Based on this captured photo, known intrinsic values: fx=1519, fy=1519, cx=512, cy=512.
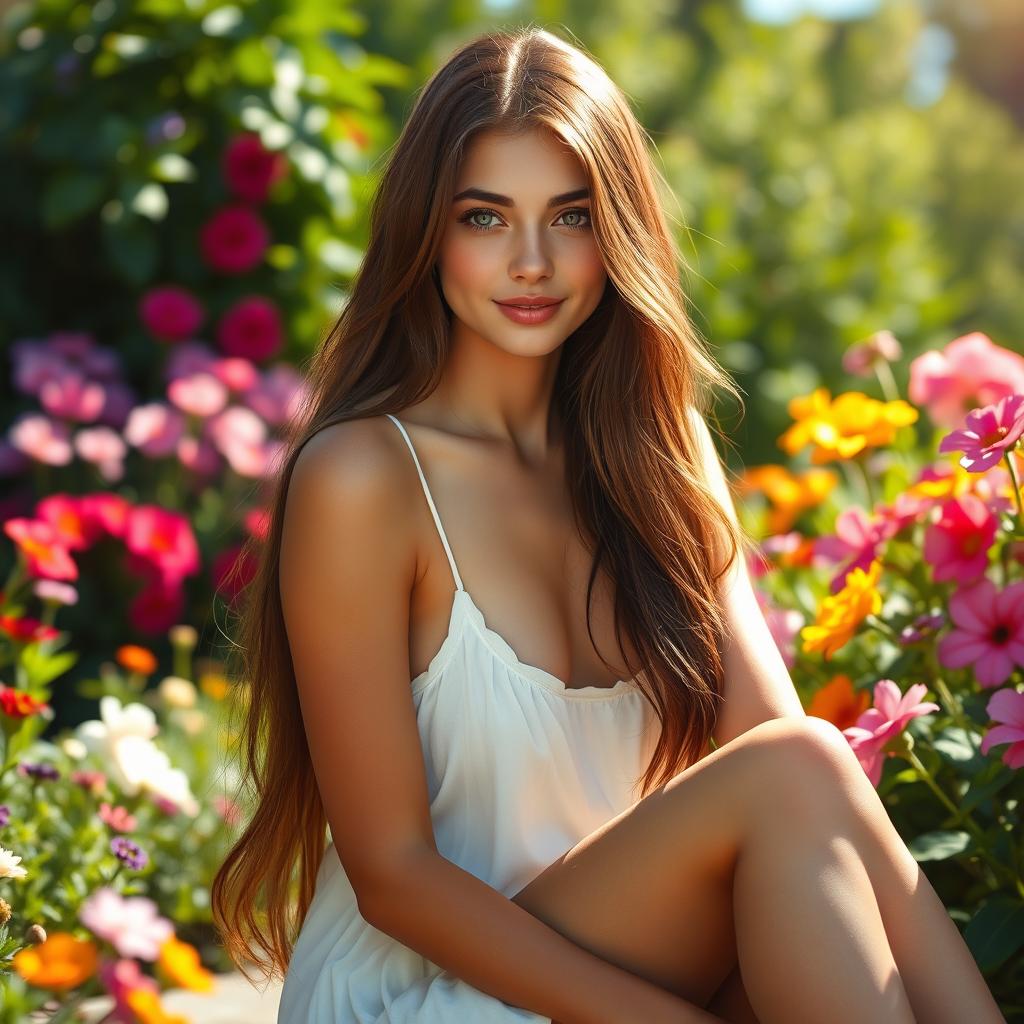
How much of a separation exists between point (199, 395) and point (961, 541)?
2011 millimetres

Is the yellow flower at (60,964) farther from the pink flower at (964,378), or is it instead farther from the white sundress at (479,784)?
the pink flower at (964,378)

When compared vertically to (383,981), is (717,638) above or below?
above

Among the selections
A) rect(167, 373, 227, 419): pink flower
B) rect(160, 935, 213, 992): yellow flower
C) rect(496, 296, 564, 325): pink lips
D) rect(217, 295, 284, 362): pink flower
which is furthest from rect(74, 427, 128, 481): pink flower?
rect(160, 935, 213, 992): yellow flower

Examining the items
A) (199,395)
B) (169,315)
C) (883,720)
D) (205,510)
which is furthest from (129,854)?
(169,315)

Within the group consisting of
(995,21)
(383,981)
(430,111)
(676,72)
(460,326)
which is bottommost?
(383,981)

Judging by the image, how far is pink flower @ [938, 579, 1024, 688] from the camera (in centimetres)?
208

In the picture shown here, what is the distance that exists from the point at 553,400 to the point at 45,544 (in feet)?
3.15

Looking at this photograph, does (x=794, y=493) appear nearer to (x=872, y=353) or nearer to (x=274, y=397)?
(x=872, y=353)

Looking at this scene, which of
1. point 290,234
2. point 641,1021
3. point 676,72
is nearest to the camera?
point 641,1021

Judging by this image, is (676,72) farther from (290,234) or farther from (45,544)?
(45,544)

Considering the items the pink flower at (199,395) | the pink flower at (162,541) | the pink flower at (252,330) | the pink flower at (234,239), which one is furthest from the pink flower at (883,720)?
the pink flower at (234,239)

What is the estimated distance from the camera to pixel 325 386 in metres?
2.09

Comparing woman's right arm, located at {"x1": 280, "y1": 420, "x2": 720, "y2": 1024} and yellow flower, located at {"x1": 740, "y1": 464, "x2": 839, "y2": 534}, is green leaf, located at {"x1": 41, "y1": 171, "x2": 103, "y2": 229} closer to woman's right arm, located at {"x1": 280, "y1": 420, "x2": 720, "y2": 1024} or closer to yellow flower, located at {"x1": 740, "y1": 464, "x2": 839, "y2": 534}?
yellow flower, located at {"x1": 740, "y1": 464, "x2": 839, "y2": 534}

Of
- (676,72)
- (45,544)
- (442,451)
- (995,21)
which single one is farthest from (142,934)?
(995,21)
